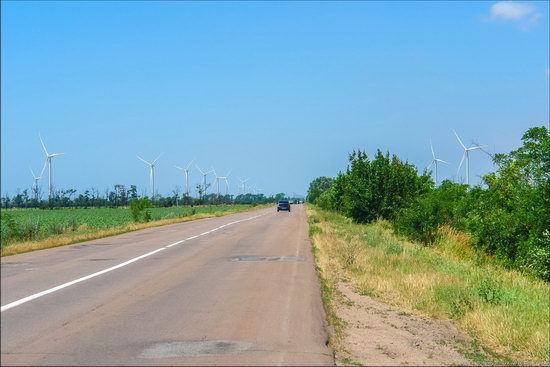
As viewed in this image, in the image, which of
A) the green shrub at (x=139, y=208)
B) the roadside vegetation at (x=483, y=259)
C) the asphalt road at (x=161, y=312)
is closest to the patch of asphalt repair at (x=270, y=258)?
the asphalt road at (x=161, y=312)

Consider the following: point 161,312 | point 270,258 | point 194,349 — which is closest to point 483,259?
point 270,258

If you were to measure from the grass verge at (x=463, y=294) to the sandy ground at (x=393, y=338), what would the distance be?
262 millimetres

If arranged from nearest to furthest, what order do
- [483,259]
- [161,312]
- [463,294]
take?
[161,312]
[463,294]
[483,259]

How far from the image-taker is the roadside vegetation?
34.9ft

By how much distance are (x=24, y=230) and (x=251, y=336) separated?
2184cm

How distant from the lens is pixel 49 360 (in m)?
7.22

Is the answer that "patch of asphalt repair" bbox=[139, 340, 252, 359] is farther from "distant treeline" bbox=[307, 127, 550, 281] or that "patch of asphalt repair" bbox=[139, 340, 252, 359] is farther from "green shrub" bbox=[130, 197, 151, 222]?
"green shrub" bbox=[130, 197, 151, 222]

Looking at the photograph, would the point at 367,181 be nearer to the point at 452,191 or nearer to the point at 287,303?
the point at 452,191

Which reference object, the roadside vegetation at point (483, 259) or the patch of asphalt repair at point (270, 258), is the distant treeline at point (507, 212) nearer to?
the roadside vegetation at point (483, 259)

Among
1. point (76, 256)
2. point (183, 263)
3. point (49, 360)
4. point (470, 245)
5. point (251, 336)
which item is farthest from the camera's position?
point (470, 245)

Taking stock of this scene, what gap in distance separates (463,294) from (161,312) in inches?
221

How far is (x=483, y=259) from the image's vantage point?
72.7ft

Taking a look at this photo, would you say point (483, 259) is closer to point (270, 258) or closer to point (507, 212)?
point (507, 212)

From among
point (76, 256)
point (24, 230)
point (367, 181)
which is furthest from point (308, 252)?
point (367, 181)
